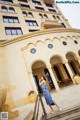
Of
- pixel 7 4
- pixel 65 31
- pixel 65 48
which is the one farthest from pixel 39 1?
pixel 65 48

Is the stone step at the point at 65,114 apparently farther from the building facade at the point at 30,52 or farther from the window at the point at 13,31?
the window at the point at 13,31

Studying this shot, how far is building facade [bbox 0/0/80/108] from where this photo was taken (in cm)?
1230

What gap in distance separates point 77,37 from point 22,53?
8.06 meters

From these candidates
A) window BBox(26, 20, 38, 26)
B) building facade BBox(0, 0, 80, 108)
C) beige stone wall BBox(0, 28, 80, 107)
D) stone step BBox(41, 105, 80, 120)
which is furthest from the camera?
window BBox(26, 20, 38, 26)

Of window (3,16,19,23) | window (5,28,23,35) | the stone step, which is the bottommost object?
the stone step

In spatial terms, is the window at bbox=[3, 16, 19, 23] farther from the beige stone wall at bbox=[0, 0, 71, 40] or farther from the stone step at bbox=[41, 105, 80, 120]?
the stone step at bbox=[41, 105, 80, 120]

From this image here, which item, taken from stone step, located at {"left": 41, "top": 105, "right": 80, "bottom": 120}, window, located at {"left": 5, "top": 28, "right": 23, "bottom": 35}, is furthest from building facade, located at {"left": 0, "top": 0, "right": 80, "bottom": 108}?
stone step, located at {"left": 41, "top": 105, "right": 80, "bottom": 120}

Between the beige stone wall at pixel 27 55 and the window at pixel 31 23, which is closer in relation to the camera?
the beige stone wall at pixel 27 55

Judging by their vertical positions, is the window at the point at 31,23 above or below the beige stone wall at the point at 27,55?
above

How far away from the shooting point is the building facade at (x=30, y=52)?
12.3m

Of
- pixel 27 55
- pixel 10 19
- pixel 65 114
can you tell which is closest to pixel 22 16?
pixel 10 19

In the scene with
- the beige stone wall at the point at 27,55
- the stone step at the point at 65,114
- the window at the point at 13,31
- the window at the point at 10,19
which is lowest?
the stone step at the point at 65,114

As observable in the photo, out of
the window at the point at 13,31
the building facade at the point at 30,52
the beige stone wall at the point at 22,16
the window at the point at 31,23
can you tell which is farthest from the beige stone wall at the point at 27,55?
the window at the point at 31,23

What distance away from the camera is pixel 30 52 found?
551 inches
